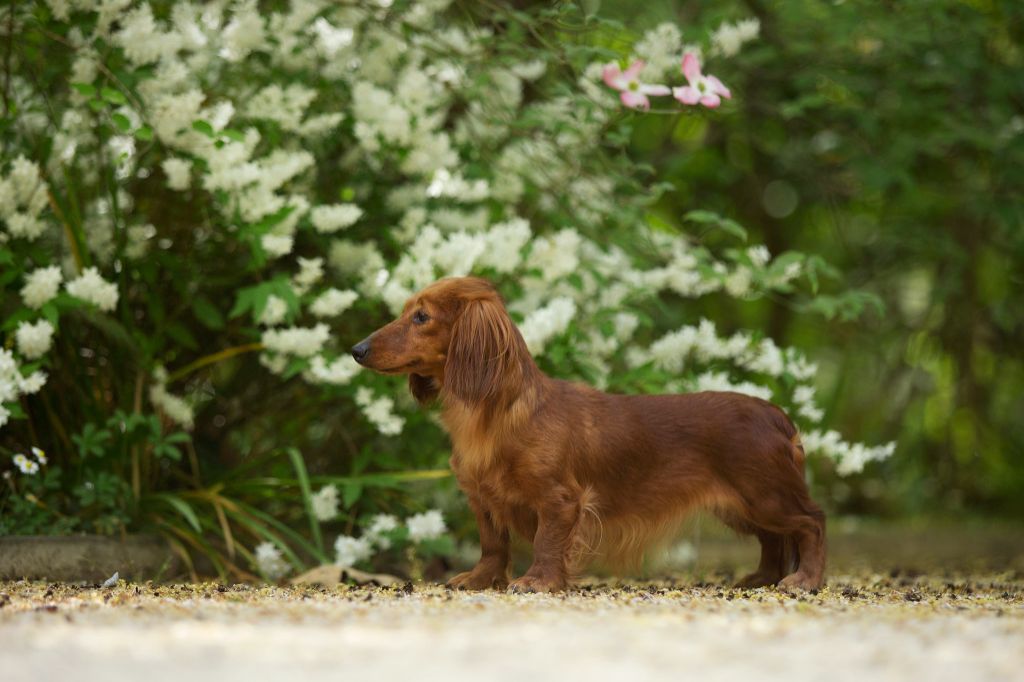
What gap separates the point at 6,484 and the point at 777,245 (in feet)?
22.0

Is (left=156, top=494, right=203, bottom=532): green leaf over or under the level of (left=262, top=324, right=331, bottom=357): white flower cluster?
under

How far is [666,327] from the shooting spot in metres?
6.10

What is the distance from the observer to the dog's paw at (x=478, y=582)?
12.8 ft

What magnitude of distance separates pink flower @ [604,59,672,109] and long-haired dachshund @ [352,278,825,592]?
1.09m

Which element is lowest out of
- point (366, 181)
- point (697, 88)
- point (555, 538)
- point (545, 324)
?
point (555, 538)

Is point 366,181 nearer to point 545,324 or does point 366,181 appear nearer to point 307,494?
point 545,324

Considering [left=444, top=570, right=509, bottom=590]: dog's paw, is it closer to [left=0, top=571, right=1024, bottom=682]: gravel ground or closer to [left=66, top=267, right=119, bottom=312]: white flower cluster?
[left=0, top=571, right=1024, bottom=682]: gravel ground

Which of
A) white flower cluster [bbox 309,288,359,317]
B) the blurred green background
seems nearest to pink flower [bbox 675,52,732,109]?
the blurred green background

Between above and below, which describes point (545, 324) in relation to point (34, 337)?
below

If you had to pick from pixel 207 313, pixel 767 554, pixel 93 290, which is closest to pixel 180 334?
pixel 207 313

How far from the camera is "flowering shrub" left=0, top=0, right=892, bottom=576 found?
14.6 ft

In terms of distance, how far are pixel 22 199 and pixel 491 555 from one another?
220 centimetres

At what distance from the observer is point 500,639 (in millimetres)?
2318

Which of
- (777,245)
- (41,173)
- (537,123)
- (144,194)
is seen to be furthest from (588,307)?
(777,245)
